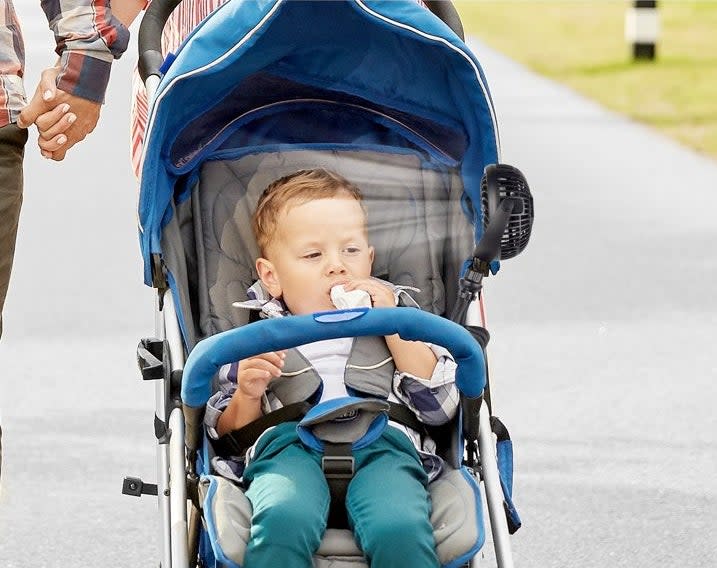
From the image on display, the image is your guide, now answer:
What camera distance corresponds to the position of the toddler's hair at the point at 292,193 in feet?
15.8

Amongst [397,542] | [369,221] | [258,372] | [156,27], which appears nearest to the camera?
[397,542]

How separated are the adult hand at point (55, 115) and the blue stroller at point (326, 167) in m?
0.23

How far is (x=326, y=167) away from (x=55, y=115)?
800 mm

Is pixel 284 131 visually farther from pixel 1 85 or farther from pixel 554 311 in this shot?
pixel 554 311

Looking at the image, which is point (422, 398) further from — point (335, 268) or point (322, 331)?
point (322, 331)

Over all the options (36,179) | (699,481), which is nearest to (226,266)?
(699,481)

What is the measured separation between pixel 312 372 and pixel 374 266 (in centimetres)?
65

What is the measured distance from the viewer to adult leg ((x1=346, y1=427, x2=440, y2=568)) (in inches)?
157

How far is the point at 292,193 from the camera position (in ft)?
15.9

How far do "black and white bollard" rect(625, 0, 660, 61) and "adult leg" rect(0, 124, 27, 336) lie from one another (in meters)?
15.0

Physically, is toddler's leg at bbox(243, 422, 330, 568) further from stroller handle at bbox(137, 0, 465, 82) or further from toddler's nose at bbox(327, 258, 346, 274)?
stroller handle at bbox(137, 0, 465, 82)

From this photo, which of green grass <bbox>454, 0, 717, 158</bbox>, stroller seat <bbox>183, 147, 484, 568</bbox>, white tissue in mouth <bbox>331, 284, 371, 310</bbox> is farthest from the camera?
green grass <bbox>454, 0, 717, 158</bbox>

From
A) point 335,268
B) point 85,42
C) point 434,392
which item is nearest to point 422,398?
point 434,392

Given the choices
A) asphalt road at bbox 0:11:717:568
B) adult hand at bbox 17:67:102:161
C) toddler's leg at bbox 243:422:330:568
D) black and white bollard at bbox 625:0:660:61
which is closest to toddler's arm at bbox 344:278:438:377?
toddler's leg at bbox 243:422:330:568
